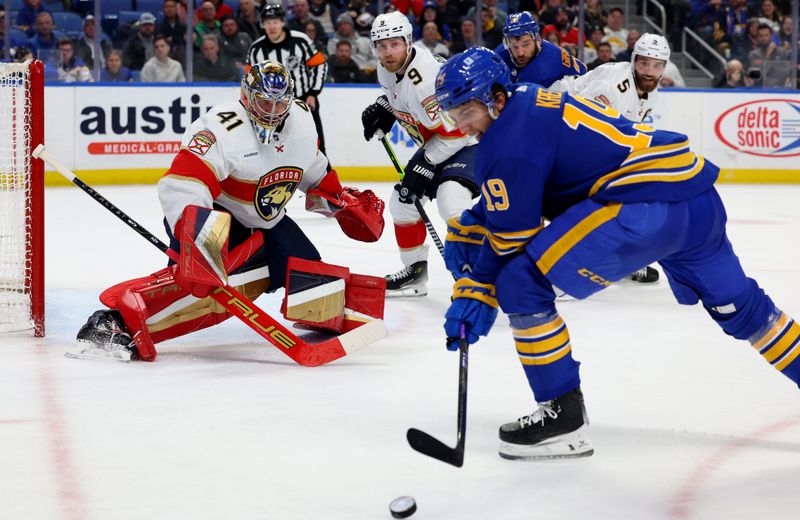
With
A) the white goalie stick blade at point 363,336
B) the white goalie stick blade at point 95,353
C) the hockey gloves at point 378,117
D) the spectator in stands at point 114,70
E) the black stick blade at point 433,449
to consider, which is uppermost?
the hockey gloves at point 378,117

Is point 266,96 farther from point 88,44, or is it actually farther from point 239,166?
point 88,44

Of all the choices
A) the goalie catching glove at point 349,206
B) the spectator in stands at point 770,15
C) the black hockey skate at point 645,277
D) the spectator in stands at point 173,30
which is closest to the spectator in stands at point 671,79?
the spectator in stands at point 770,15

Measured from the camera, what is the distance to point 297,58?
24.0 ft

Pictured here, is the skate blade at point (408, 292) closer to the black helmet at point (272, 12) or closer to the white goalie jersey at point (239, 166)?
the white goalie jersey at point (239, 166)

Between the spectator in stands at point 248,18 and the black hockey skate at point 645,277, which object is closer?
the black hockey skate at point 645,277

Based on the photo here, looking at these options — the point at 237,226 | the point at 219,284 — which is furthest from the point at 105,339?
the point at 237,226

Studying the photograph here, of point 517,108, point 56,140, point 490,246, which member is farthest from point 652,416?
point 56,140

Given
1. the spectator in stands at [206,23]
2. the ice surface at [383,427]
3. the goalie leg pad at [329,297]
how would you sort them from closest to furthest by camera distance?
1. the ice surface at [383,427]
2. the goalie leg pad at [329,297]
3. the spectator in stands at [206,23]

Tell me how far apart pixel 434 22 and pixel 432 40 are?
26 centimetres

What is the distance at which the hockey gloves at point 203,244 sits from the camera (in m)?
3.40

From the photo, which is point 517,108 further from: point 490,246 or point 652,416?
point 652,416

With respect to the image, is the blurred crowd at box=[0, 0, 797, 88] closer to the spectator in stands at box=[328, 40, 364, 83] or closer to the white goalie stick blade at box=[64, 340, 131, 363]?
the spectator in stands at box=[328, 40, 364, 83]

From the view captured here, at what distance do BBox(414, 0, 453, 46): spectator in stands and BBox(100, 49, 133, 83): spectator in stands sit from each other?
2.66 m

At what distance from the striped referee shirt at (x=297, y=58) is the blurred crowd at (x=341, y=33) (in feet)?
5.54
